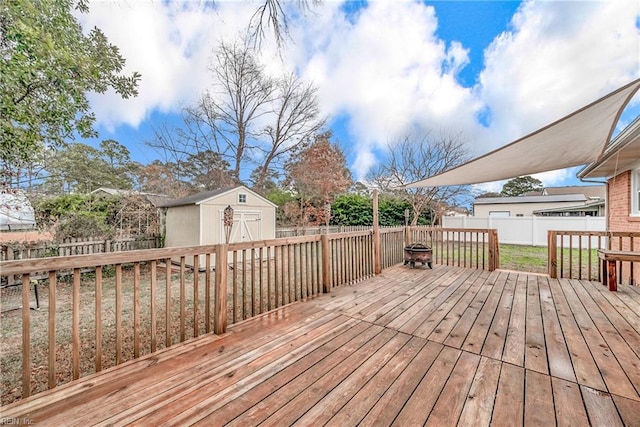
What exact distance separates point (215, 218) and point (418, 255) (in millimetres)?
5909

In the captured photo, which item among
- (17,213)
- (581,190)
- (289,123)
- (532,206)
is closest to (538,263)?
(532,206)

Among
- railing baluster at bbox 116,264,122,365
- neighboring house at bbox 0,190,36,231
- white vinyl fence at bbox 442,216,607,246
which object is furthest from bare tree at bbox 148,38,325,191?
railing baluster at bbox 116,264,122,365

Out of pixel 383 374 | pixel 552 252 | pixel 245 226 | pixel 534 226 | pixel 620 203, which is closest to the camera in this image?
pixel 383 374

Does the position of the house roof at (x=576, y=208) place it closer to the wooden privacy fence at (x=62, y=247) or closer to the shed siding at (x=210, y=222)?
the shed siding at (x=210, y=222)

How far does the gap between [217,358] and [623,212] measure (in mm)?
7861

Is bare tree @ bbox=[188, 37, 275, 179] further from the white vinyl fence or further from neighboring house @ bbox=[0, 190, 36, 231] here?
the white vinyl fence

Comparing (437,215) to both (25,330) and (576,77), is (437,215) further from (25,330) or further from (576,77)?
(25,330)

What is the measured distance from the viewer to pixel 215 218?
7.88 metres

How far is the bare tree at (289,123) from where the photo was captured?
14.1 metres

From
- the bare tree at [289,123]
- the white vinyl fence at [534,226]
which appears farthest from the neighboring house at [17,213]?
the white vinyl fence at [534,226]

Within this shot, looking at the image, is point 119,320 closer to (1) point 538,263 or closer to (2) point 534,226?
(1) point 538,263

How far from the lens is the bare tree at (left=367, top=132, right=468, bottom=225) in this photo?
12195 mm

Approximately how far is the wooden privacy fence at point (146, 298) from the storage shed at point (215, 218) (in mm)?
1941

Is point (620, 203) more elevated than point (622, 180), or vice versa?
point (622, 180)
